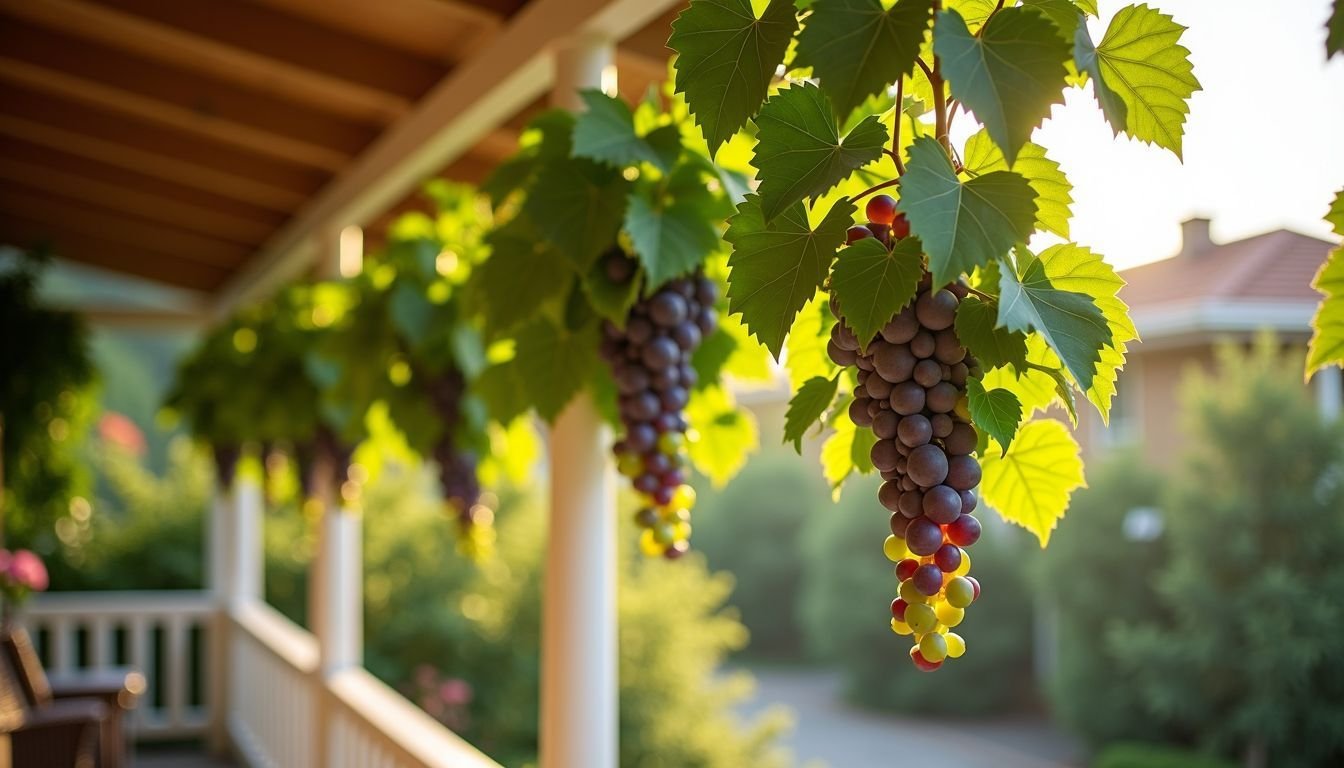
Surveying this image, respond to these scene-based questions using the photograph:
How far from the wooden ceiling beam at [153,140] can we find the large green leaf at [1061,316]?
3.37m

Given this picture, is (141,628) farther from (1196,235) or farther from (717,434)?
(1196,235)

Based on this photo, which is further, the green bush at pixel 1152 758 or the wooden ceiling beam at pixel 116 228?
the green bush at pixel 1152 758

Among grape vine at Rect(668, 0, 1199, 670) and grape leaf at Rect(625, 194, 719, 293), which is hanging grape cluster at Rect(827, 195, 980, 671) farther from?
grape leaf at Rect(625, 194, 719, 293)

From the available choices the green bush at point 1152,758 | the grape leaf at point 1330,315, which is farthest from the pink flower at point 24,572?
the green bush at point 1152,758

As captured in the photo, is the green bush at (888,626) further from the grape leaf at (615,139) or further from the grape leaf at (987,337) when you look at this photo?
the grape leaf at (987,337)

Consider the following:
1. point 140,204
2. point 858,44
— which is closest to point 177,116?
point 140,204

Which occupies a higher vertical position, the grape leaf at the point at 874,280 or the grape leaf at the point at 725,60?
the grape leaf at the point at 725,60

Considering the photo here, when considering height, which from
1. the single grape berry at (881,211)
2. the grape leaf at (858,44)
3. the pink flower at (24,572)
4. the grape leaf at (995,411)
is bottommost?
the pink flower at (24,572)

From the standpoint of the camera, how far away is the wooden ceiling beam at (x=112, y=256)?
562 centimetres

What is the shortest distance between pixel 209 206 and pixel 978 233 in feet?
14.4

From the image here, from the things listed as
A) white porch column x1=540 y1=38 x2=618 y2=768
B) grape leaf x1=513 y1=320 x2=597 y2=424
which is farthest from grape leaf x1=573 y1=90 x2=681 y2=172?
white porch column x1=540 y1=38 x2=618 y2=768

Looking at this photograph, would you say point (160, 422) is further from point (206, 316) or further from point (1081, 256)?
point (1081, 256)

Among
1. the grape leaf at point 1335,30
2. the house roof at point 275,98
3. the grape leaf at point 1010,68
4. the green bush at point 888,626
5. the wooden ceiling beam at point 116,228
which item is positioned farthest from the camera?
the green bush at point 888,626

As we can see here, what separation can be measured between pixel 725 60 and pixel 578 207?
0.62 metres
